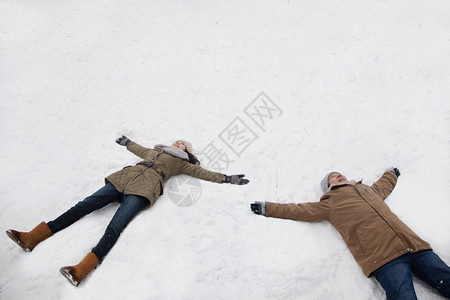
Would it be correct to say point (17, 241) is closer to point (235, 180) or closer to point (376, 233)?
point (235, 180)

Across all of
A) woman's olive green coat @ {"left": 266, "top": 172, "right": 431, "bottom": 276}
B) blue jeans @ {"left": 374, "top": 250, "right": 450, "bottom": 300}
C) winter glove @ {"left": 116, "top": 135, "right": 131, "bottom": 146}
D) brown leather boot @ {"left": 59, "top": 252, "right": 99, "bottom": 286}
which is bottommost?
blue jeans @ {"left": 374, "top": 250, "right": 450, "bottom": 300}

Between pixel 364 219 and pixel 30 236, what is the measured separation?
4854 mm

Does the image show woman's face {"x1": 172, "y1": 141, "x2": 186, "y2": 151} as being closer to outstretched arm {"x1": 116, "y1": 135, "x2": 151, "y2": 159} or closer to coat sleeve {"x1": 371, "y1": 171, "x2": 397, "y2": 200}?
outstretched arm {"x1": 116, "y1": 135, "x2": 151, "y2": 159}

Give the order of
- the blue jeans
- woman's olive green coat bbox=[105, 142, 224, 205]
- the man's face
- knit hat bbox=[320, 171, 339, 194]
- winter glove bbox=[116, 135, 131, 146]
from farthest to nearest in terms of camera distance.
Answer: winter glove bbox=[116, 135, 131, 146]
knit hat bbox=[320, 171, 339, 194]
the man's face
woman's olive green coat bbox=[105, 142, 224, 205]
the blue jeans

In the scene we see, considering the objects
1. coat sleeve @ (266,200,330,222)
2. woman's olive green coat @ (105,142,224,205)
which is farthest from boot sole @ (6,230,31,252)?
coat sleeve @ (266,200,330,222)

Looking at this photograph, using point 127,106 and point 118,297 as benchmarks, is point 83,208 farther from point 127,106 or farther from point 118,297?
point 127,106

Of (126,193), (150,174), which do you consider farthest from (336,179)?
(126,193)

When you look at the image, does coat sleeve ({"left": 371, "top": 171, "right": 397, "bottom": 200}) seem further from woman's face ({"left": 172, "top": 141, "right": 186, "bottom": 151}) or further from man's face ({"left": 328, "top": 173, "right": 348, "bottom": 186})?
woman's face ({"left": 172, "top": 141, "right": 186, "bottom": 151})

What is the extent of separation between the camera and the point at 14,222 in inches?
169

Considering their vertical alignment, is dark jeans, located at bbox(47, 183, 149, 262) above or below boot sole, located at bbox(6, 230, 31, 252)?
below

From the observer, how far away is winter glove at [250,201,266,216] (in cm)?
416

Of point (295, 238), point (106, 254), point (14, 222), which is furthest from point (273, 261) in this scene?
point (14, 222)

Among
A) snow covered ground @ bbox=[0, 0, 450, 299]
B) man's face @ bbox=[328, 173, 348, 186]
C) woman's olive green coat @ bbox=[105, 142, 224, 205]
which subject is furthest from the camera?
man's face @ bbox=[328, 173, 348, 186]

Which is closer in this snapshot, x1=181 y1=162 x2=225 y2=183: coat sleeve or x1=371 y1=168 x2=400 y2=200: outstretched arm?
x1=371 y1=168 x2=400 y2=200: outstretched arm
